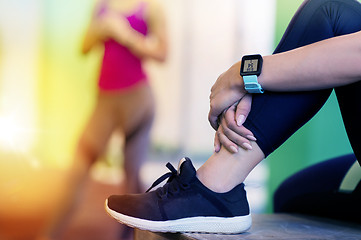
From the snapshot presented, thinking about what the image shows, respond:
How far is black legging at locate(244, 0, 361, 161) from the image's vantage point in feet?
2.90

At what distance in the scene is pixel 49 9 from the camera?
89.0 inches

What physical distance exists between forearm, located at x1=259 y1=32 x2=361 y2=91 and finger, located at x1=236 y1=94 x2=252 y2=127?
0.16ft

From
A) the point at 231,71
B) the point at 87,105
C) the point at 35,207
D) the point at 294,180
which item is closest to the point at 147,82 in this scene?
the point at 87,105

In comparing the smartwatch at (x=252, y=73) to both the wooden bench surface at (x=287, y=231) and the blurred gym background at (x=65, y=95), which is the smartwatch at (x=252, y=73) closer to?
the wooden bench surface at (x=287, y=231)

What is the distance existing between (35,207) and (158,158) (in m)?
0.64

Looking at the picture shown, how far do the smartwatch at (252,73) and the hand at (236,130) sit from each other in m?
0.04

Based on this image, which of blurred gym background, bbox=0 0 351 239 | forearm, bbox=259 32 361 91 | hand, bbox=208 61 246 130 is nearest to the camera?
forearm, bbox=259 32 361 91

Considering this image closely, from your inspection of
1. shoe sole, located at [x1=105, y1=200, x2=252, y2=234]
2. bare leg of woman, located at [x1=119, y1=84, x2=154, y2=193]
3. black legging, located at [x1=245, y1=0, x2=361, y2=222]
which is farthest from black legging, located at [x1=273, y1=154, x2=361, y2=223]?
bare leg of woman, located at [x1=119, y1=84, x2=154, y2=193]

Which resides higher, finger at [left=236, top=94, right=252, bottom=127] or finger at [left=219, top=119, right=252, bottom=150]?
finger at [left=236, top=94, right=252, bottom=127]

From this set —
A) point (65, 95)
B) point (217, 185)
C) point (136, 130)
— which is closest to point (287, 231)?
point (217, 185)

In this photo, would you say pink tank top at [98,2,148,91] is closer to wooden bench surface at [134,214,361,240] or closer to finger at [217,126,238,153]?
wooden bench surface at [134,214,361,240]

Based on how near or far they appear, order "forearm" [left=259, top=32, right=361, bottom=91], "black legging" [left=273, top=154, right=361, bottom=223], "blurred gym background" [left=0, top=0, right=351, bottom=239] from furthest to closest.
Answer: "blurred gym background" [left=0, top=0, right=351, bottom=239] < "black legging" [left=273, top=154, right=361, bottom=223] < "forearm" [left=259, top=32, right=361, bottom=91]

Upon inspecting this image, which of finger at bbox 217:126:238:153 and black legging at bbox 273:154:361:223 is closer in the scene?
finger at bbox 217:126:238:153

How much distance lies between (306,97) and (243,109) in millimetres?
123
